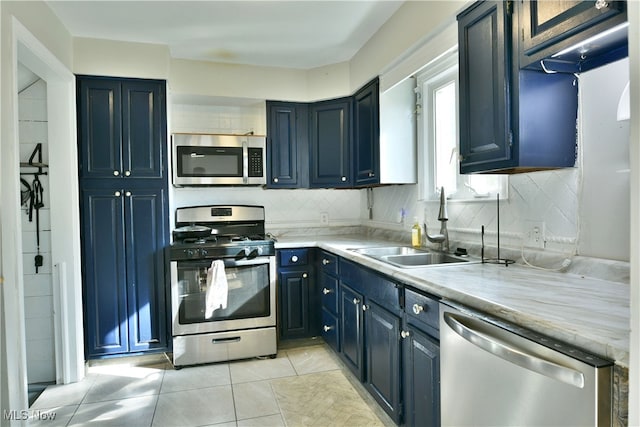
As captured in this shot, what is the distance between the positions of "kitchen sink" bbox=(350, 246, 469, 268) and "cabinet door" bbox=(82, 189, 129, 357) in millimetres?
1799

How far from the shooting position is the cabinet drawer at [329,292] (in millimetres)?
2772

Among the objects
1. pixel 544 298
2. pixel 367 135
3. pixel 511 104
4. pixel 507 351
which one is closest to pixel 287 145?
pixel 367 135

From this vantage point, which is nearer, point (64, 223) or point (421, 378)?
point (421, 378)

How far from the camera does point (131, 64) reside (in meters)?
2.88

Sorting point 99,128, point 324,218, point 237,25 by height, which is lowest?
point 324,218

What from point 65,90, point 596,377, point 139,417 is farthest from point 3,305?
point 596,377

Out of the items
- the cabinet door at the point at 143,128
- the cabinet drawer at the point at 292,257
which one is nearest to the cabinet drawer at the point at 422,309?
the cabinet drawer at the point at 292,257

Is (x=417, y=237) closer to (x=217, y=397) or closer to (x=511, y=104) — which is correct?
(x=511, y=104)

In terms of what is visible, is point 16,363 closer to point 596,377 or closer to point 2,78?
point 2,78

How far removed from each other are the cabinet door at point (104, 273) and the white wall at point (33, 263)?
0.75ft

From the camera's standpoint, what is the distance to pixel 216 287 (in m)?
2.86

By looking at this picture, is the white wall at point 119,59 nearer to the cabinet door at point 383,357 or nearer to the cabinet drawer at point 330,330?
the cabinet drawer at point 330,330

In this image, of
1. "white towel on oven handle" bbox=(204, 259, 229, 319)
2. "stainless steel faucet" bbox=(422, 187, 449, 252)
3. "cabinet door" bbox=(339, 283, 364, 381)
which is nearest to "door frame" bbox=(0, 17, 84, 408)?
"white towel on oven handle" bbox=(204, 259, 229, 319)

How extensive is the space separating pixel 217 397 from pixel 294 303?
960mm
